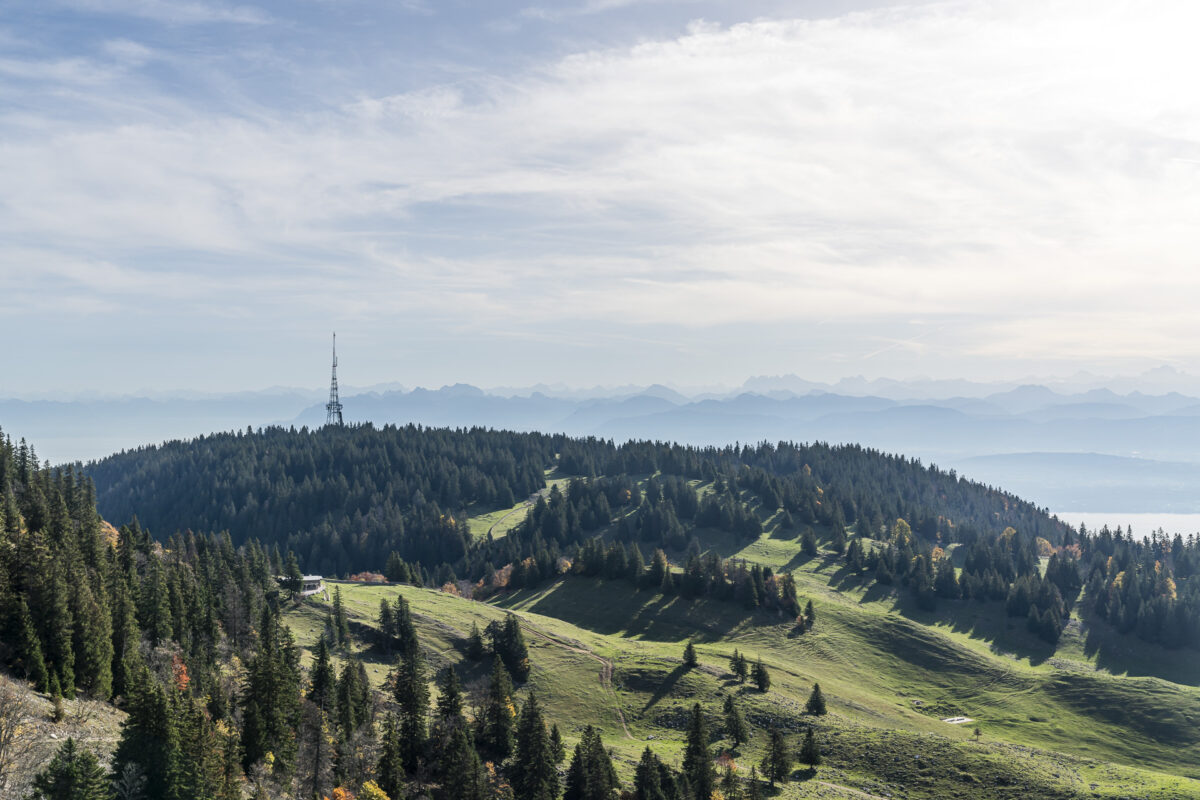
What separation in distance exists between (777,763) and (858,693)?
53.8 m

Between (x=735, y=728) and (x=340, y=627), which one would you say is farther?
(x=340, y=627)

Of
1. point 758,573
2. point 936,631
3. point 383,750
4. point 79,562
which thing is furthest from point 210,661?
point 936,631

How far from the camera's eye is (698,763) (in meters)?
96.8

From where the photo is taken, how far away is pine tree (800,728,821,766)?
110m

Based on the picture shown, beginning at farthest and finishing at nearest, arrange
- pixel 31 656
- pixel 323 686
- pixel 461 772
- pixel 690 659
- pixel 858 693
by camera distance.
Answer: pixel 858 693, pixel 690 659, pixel 323 686, pixel 461 772, pixel 31 656

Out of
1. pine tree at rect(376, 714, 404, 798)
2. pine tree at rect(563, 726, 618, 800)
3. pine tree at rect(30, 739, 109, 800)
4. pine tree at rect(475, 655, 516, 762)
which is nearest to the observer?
pine tree at rect(30, 739, 109, 800)

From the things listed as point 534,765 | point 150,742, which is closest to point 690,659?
point 534,765

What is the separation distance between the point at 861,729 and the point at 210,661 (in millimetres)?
93986

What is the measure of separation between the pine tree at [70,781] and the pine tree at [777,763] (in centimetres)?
8029

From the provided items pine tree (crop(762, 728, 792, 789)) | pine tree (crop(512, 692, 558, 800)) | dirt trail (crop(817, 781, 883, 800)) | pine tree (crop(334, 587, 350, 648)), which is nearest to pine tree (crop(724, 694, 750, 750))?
pine tree (crop(762, 728, 792, 789))

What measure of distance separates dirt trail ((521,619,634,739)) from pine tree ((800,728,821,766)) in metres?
25.9

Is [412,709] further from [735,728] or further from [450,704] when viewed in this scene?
[735,728]

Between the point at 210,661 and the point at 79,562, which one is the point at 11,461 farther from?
the point at 210,661

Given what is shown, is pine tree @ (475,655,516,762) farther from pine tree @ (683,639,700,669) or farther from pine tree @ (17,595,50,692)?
pine tree @ (17,595,50,692)
